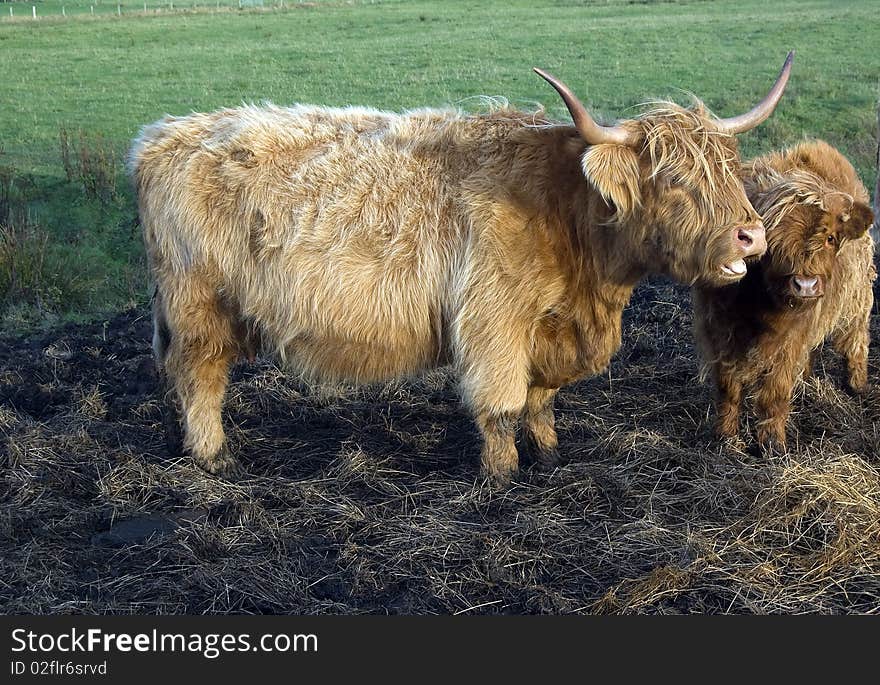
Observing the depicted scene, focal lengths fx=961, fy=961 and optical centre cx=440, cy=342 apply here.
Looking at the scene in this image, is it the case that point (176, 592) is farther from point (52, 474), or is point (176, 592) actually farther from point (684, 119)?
point (684, 119)

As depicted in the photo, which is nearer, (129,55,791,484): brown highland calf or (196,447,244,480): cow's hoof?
(129,55,791,484): brown highland calf

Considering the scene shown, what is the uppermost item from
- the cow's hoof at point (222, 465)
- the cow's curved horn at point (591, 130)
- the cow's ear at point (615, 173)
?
the cow's curved horn at point (591, 130)

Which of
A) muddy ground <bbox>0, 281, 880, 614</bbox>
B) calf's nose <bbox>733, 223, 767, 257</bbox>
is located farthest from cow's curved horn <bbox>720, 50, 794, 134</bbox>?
muddy ground <bbox>0, 281, 880, 614</bbox>

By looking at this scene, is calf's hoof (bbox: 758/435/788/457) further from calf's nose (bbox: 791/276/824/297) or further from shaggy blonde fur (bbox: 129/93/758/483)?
shaggy blonde fur (bbox: 129/93/758/483)

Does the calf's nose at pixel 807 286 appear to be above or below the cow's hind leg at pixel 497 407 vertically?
above

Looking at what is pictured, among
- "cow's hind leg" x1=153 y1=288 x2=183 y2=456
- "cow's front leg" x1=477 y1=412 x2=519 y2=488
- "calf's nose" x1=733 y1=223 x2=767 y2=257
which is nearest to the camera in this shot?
"calf's nose" x1=733 y1=223 x2=767 y2=257

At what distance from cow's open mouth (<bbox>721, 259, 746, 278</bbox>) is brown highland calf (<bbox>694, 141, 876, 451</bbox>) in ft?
1.35

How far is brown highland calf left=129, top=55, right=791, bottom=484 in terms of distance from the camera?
345 cm

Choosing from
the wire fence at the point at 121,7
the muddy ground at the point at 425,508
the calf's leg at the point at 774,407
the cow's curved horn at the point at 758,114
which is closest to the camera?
the muddy ground at the point at 425,508

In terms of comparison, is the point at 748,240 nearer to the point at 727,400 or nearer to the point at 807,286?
the point at 807,286

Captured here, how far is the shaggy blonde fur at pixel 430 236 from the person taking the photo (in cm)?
346

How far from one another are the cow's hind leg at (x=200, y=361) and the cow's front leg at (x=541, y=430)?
4.20 feet

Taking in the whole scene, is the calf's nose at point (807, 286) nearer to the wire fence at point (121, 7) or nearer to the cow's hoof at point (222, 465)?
the cow's hoof at point (222, 465)

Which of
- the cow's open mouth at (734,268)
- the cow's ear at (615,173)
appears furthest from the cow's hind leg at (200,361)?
the cow's open mouth at (734,268)
